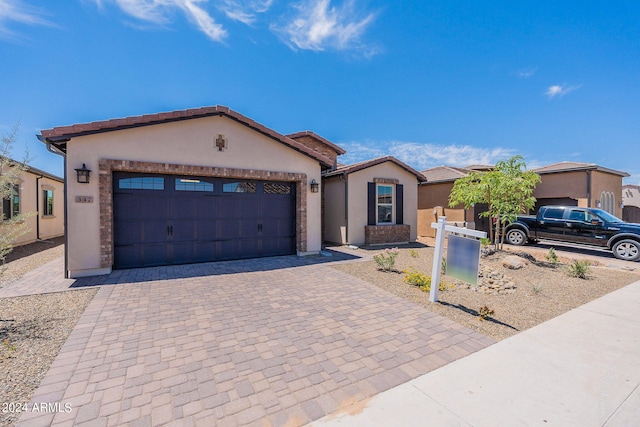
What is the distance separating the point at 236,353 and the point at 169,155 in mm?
6414

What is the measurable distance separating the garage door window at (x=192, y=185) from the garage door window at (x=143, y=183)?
18.4 inches

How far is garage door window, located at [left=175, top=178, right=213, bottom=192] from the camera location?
8117 mm

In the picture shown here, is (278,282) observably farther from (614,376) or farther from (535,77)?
(535,77)

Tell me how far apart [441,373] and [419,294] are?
9.51ft

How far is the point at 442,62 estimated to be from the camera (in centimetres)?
1169

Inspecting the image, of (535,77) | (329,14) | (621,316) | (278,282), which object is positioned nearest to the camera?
(621,316)

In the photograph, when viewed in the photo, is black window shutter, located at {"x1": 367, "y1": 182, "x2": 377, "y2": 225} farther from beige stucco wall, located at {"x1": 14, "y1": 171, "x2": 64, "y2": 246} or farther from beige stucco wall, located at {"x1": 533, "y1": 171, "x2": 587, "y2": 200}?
beige stucco wall, located at {"x1": 14, "y1": 171, "x2": 64, "y2": 246}

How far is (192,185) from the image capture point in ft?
27.2

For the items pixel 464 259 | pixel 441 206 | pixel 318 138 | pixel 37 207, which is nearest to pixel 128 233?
pixel 464 259

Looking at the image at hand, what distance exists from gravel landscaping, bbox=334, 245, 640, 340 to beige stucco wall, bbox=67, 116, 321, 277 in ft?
12.8

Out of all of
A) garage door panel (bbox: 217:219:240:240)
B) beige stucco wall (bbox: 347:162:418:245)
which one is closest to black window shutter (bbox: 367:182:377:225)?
beige stucco wall (bbox: 347:162:418:245)

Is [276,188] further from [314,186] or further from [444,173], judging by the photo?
[444,173]

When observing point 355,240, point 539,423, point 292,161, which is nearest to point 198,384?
point 539,423

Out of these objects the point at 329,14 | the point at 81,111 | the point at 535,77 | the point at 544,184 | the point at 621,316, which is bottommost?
the point at 621,316
